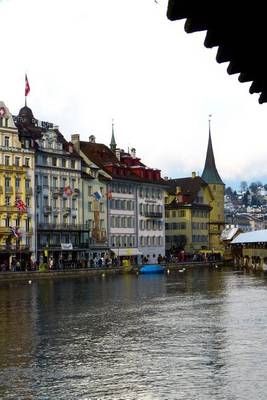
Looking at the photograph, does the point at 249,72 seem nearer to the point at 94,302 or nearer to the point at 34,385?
the point at 34,385

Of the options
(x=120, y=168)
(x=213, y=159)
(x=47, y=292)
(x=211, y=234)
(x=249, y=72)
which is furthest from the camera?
(x=213, y=159)

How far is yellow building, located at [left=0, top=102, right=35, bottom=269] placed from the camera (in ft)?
309

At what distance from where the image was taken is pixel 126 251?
11750 centimetres

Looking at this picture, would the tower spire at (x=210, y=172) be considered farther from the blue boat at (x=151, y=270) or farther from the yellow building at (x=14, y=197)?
the yellow building at (x=14, y=197)

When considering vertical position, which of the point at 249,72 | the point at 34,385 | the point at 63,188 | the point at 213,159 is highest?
the point at 213,159

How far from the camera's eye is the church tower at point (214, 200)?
493 ft

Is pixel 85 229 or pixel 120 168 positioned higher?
pixel 120 168

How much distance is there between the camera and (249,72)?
26.5ft

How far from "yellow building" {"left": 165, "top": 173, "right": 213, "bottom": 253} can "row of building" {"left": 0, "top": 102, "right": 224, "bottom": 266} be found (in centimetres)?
24

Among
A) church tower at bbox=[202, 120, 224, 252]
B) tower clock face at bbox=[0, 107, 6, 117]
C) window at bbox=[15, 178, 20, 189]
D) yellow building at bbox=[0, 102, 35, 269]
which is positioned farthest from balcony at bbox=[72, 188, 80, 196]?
church tower at bbox=[202, 120, 224, 252]

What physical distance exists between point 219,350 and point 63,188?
8146cm

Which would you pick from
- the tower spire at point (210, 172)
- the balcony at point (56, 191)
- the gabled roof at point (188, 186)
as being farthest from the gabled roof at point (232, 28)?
the tower spire at point (210, 172)

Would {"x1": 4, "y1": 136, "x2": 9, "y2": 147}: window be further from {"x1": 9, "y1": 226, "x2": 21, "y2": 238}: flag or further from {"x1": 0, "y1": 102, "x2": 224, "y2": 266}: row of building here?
{"x1": 9, "y1": 226, "x2": 21, "y2": 238}: flag

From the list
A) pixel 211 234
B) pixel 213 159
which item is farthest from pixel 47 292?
pixel 213 159
